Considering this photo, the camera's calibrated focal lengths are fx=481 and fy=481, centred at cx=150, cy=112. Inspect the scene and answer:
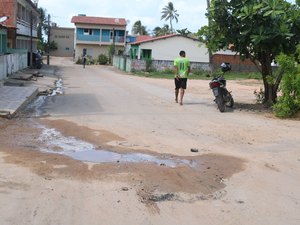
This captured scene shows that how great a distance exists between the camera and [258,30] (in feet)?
43.6

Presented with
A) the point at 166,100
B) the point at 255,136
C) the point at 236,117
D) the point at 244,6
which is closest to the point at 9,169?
the point at 255,136

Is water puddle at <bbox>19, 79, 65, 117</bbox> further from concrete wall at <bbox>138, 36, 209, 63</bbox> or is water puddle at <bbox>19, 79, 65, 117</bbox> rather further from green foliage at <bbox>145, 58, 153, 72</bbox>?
concrete wall at <bbox>138, 36, 209, 63</bbox>

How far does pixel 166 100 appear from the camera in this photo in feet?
54.8

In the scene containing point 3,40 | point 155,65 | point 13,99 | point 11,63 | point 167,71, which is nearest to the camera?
point 13,99

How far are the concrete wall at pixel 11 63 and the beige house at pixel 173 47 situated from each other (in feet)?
64.8

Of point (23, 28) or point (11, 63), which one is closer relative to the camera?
point (11, 63)

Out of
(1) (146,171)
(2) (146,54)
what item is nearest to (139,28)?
(2) (146,54)

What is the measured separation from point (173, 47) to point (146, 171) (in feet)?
148

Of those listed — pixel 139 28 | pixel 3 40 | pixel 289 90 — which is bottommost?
pixel 289 90

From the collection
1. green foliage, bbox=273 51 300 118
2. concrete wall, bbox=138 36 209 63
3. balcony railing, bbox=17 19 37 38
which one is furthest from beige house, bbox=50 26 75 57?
green foliage, bbox=273 51 300 118

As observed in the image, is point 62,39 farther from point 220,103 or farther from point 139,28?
point 220,103

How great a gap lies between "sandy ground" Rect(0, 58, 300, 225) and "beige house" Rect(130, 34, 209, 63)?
39455 mm

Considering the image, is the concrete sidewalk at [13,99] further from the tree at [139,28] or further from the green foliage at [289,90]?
the tree at [139,28]

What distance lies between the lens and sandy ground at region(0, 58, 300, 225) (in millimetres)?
4996
